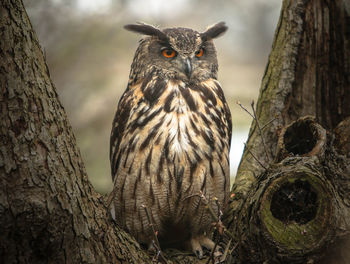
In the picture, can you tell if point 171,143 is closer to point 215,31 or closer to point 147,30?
point 147,30

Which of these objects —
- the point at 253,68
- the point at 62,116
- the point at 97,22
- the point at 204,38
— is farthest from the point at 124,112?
the point at 253,68

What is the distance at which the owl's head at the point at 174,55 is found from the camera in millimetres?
3105

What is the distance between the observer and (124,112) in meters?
2.98

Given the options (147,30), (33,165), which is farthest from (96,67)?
(33,165)

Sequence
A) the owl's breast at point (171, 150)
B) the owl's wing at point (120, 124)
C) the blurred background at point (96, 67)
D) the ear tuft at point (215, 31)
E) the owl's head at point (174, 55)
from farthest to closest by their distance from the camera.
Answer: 1. the blurred background at point (96, 67)
2. the ear tuft at point (215, 31)
3. the owl's head at point (174, 55)
4. the owl's wing at point (120, 124)
5. the owl's breast at point (171, 150)

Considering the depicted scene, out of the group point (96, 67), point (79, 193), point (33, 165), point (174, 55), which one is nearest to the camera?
point (33, 165)

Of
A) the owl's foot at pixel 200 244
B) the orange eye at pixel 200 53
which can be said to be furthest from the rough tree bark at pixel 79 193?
the orange eye at pixel 200 53

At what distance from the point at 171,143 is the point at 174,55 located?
0.72m

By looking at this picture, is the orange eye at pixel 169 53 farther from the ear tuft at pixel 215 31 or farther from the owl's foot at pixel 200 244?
the owl's foot at pixel 200 244

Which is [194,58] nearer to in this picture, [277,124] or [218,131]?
[218,131]

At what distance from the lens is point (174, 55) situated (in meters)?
3.14

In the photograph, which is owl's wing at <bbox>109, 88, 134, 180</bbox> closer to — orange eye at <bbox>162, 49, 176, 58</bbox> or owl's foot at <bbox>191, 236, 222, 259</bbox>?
orange eye at <bbox>162, 49, 176, 58</bbox>

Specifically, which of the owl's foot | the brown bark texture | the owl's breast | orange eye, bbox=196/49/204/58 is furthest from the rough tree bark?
orange eye, bbox=196/49/204/58

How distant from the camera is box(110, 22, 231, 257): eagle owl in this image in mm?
2762
